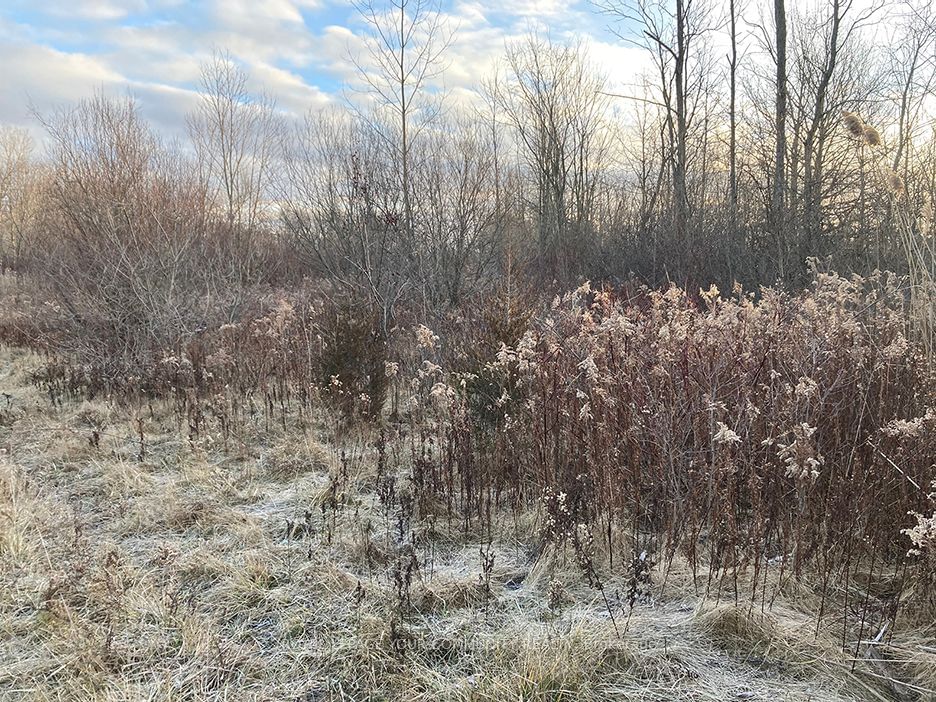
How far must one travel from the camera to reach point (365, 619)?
2357mm

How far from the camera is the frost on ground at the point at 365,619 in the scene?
2004 millimetres

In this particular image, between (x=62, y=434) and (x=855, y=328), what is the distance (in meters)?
6.06

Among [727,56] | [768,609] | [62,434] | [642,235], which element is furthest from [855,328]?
[727,56]

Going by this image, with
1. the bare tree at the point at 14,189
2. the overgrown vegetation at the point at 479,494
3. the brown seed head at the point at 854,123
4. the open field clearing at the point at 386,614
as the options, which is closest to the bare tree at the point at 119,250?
the overgrown vegetation at the point at 479,494

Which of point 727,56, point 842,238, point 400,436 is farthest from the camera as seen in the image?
point 727,56

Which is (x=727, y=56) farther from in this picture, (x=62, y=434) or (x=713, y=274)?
(x=62, y=434)

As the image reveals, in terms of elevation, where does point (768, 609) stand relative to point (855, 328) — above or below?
below

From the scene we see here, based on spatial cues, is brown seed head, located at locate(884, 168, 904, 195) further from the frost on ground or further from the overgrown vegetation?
the frost on ground

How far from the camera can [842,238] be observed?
9.23 m

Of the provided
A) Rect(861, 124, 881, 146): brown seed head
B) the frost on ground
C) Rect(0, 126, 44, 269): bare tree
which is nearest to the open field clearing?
the frost on ground

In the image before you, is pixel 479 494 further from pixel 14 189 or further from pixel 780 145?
pixel 14 189

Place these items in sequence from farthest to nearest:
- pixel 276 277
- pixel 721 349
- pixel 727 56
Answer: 1. pixel 727 56
2. pixel 276 277
3. pixel 721 349

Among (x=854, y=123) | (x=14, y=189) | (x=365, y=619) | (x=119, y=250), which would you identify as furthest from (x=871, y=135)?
(x=14, y=189)

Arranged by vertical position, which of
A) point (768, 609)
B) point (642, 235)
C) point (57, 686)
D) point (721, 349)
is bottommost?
point (57, 686)
